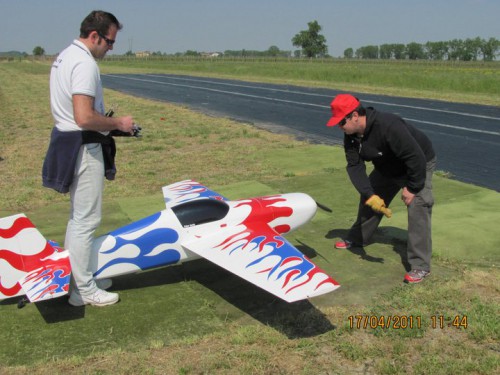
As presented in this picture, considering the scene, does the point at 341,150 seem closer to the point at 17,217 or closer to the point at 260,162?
the point at 260,162

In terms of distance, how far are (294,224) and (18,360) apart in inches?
134

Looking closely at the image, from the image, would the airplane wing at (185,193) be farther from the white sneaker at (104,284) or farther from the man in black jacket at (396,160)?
the man in black jacket at (396,160)

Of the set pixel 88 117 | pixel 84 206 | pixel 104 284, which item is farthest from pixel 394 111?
pixel 88 117

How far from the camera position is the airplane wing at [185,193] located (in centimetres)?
688

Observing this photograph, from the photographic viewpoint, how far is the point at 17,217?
4770 mm

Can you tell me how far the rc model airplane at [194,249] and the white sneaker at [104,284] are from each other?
0.31 m

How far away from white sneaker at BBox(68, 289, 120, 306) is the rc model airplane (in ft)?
0.69

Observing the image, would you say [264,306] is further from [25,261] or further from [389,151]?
[25,261]

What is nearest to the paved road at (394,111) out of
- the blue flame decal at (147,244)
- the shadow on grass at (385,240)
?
the shadow on grass at (385,240)

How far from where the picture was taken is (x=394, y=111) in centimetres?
2086

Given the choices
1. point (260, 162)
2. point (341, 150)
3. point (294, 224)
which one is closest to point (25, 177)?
point (260, 162)

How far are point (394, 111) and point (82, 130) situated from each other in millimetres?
18390

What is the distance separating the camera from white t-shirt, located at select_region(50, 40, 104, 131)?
421cm

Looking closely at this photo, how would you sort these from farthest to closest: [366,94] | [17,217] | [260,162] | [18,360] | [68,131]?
[366,94] → [260,162] → [17,217] → [68,131] → [18,360]
